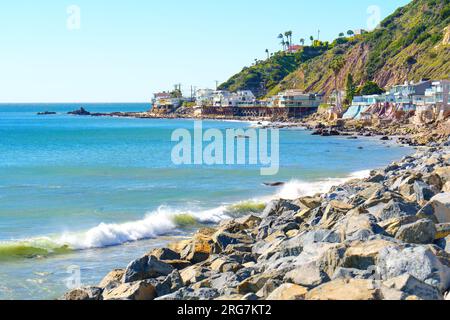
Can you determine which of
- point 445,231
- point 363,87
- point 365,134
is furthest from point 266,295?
point 363,87

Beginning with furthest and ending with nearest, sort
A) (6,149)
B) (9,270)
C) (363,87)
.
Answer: (363,87), (6,149), (9,270)

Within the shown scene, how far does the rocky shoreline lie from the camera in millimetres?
8492

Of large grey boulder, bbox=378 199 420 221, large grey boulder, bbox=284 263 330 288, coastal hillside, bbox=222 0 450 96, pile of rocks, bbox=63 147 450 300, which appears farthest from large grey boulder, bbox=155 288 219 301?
coastal hillside, bbox=222 0 450 96

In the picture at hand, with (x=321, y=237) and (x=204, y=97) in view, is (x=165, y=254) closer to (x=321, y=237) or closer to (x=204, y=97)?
(x=321, y=237)

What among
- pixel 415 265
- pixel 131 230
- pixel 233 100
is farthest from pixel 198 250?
pixel 233 100

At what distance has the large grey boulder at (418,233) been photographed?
1097cm

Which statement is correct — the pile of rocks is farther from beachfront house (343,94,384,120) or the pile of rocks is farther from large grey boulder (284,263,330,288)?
beachfront house (343,94,384,120)

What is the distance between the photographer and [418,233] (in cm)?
1099

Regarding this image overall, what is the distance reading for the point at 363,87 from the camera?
122562 mm

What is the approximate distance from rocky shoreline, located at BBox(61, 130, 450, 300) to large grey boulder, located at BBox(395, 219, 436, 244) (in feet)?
0.05

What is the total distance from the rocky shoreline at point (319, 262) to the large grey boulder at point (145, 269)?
2cm

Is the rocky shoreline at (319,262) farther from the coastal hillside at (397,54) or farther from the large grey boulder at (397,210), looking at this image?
the coastal hillside at (397,54)

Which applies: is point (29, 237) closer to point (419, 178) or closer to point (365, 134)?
point (419, 178)
